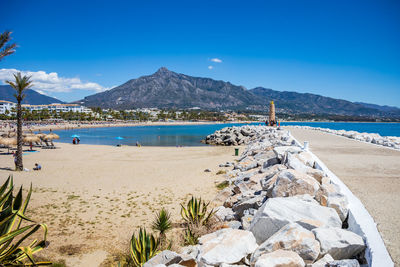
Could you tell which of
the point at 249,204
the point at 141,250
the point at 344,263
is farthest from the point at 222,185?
the point at 344,263

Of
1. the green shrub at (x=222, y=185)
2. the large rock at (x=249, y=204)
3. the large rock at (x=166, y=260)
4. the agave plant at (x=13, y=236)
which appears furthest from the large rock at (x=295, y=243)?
the green shrub at (x=222, y=185)

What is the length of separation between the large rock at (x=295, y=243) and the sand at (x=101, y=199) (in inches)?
174

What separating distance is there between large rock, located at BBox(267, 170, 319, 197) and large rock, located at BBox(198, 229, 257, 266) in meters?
1.54

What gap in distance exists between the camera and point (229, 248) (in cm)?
349

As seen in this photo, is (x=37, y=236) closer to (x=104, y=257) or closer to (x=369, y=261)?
(x=104, y=257)

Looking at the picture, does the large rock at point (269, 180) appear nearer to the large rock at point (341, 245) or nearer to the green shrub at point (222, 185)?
the large rock at point (341, 245)

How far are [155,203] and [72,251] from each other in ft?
12.7

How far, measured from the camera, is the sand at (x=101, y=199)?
22.2 feet

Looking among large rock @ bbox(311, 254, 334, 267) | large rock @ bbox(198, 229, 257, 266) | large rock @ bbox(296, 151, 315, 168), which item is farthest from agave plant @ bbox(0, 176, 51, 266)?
large rock @ bbox(296, 151, 315, 168)

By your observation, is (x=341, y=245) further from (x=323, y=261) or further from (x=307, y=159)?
(x=307, y=159)

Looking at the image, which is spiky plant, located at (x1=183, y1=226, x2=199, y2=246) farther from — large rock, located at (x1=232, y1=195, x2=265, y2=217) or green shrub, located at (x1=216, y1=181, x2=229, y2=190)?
green shrub, located at (x1=216, y1=181, x2=229, y2=190)

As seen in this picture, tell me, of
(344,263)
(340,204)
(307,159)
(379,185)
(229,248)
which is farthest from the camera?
(307,159)

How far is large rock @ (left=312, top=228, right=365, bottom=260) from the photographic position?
10.1 feet

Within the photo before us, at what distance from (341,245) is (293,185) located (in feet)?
6.40
